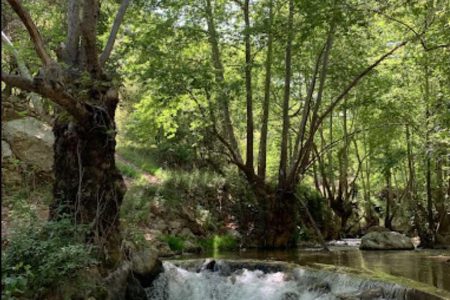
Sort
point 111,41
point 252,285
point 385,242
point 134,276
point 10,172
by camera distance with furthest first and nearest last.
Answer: point 385,242
point 10,172
point 252,285
point 111,41
point 134,276

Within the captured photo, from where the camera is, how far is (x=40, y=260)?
5.65 m

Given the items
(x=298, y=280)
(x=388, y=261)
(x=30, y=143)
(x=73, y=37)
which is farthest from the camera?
(x=30, y=143)

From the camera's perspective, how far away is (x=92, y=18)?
24.5ft

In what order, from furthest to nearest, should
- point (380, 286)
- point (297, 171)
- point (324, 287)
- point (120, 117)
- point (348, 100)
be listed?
point (120, 117) → point (348, 100) → point (297, 171) → point (324, 287) → point (380, 286)

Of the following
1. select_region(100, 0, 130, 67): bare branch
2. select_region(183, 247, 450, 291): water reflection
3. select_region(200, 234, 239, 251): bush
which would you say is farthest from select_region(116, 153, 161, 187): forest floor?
select_region(100, 0, 130, 67): bare branch

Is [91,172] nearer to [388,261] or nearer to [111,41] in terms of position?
[111,41]

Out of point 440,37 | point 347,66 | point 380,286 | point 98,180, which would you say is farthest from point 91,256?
point 347,66

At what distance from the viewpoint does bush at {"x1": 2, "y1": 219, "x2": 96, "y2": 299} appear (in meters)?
5.38

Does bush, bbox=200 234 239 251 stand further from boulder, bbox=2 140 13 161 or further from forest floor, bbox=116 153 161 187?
boulder, bbox=2 140 13 161

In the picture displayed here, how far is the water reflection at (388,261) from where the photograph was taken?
8.26 metres

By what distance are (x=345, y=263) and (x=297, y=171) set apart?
4191 millimetres

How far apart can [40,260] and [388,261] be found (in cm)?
779

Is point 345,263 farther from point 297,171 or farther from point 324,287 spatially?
point 297,171

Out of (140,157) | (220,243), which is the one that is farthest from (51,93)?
(140,157)
